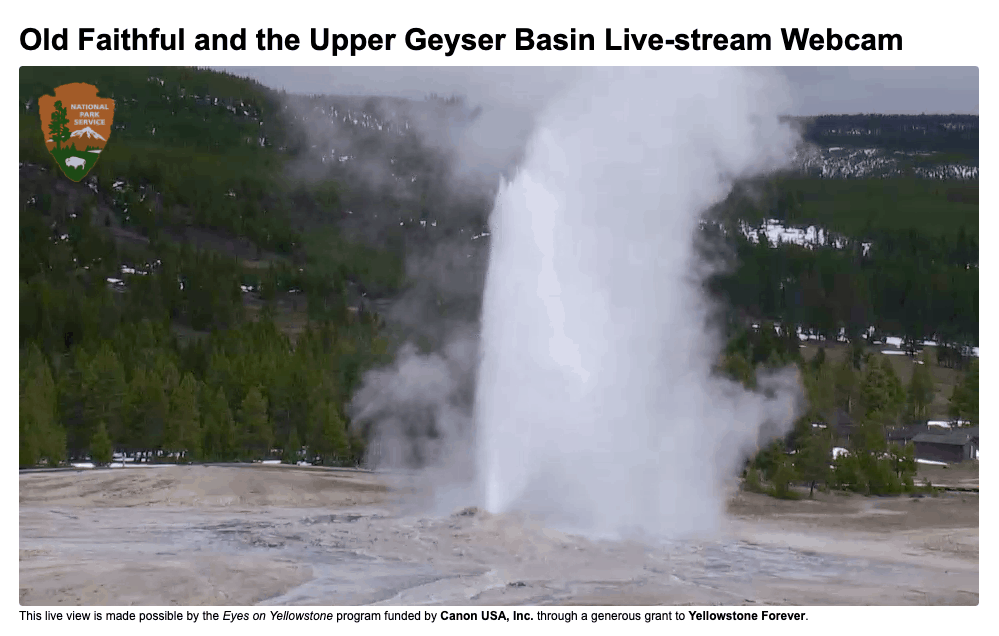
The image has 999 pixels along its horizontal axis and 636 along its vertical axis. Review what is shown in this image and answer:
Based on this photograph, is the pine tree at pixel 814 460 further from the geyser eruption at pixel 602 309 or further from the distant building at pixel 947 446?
the distant building at pixel 947 446

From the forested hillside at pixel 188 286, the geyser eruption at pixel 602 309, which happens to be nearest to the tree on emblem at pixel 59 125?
the forested hillside at pixel 188 286

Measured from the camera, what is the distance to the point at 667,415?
3294 centimetres

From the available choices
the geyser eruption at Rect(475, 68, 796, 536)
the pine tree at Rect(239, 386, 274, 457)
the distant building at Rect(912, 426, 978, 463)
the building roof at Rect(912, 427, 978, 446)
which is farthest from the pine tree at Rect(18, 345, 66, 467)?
the building roof at Rect(912, 427, 978, 446)

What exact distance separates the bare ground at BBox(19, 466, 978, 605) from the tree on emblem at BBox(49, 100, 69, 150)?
12.4 m

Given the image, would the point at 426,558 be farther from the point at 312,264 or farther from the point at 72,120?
the point at 312,264

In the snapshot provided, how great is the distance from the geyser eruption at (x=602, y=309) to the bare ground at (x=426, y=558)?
6.69 feet

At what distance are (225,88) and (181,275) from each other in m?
86.2

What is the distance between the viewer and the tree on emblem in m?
39.9

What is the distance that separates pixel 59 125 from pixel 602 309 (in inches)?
832

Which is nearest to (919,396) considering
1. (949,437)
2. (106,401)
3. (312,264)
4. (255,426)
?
(949,437)

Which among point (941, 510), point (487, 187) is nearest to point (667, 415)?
point (941, 510)

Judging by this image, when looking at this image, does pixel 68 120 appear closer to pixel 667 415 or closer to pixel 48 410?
pixel 48 410
